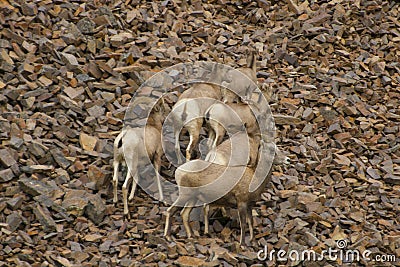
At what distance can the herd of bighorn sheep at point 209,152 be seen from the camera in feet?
29.1

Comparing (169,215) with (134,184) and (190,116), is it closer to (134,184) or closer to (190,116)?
(134,184)

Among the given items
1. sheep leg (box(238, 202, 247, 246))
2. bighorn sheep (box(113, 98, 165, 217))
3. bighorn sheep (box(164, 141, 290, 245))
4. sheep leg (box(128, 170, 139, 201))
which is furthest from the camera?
sheep leg (box(128, 170, 139, 201))

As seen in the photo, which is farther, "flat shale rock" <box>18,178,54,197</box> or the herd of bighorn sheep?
"flat shale rock" <box>18,178,54,197</box>

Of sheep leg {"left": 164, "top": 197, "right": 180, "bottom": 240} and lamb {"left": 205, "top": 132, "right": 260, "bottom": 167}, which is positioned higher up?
lamb {"left": 205, "top": 132, "right": 260, "bottom": 167}

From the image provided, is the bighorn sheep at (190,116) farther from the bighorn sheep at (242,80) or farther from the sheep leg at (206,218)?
the sheep leg at (206,218)

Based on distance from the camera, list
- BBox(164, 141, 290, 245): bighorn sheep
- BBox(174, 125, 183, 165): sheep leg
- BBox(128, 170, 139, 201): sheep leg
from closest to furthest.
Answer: BBox(164, 141, 290, 245): bighorn sheep, BBox(128, 170, 139, 201): sheep leg, BBox(174, 125, 183, 165): sheep leg

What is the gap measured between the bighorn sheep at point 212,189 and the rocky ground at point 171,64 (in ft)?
0.85

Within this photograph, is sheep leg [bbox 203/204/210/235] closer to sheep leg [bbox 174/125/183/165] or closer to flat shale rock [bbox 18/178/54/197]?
sheep leg [bbox 174/125/183/165]

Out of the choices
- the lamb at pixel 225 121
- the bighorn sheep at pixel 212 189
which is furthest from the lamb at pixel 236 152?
the bighorn sheep at pixel 212 189

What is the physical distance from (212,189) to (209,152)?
3.37 feet

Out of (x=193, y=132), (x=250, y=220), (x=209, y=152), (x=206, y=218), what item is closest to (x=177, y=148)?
(x=193, y=132)

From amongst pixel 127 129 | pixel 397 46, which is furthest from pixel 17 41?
pixel 397 46

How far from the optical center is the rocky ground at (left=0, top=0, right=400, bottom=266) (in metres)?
8.91

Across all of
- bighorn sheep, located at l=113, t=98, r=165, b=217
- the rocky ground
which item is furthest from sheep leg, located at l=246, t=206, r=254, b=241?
bighorn sheep, located at l=113, t=98, r=165, b=217
